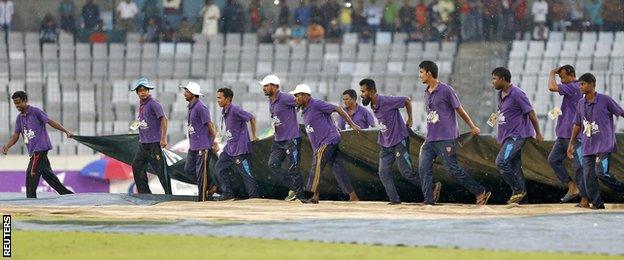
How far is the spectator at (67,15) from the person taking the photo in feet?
115

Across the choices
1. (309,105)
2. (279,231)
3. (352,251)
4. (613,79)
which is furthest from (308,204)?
(613,79)

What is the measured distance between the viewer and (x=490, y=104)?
3111 cm

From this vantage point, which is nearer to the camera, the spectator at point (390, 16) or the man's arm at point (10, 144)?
the man's arm at point (10, 144)

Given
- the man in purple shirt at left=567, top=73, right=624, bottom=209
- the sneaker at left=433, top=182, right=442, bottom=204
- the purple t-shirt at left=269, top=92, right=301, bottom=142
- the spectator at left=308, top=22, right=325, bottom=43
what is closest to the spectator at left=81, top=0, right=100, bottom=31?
the spectator at left=308, top=22, right=325, bottom=43

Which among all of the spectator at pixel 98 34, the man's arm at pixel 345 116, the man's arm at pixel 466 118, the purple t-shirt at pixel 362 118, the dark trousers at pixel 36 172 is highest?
the man's arm at pixel 466 118

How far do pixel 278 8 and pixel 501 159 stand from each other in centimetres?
1849

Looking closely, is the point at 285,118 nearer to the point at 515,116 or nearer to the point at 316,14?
the point at 515,116

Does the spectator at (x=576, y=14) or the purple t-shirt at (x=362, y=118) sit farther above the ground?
the spectator at (x=576, y=14)

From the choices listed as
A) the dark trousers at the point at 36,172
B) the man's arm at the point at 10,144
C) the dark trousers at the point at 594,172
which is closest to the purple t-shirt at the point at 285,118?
the dark trousers at the point at 36,172

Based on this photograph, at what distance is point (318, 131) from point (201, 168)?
173 cm

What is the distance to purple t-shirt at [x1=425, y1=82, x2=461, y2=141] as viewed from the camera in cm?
1794

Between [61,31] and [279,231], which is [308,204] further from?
[61,31]

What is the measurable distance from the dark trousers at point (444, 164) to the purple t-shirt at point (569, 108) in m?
1.10
